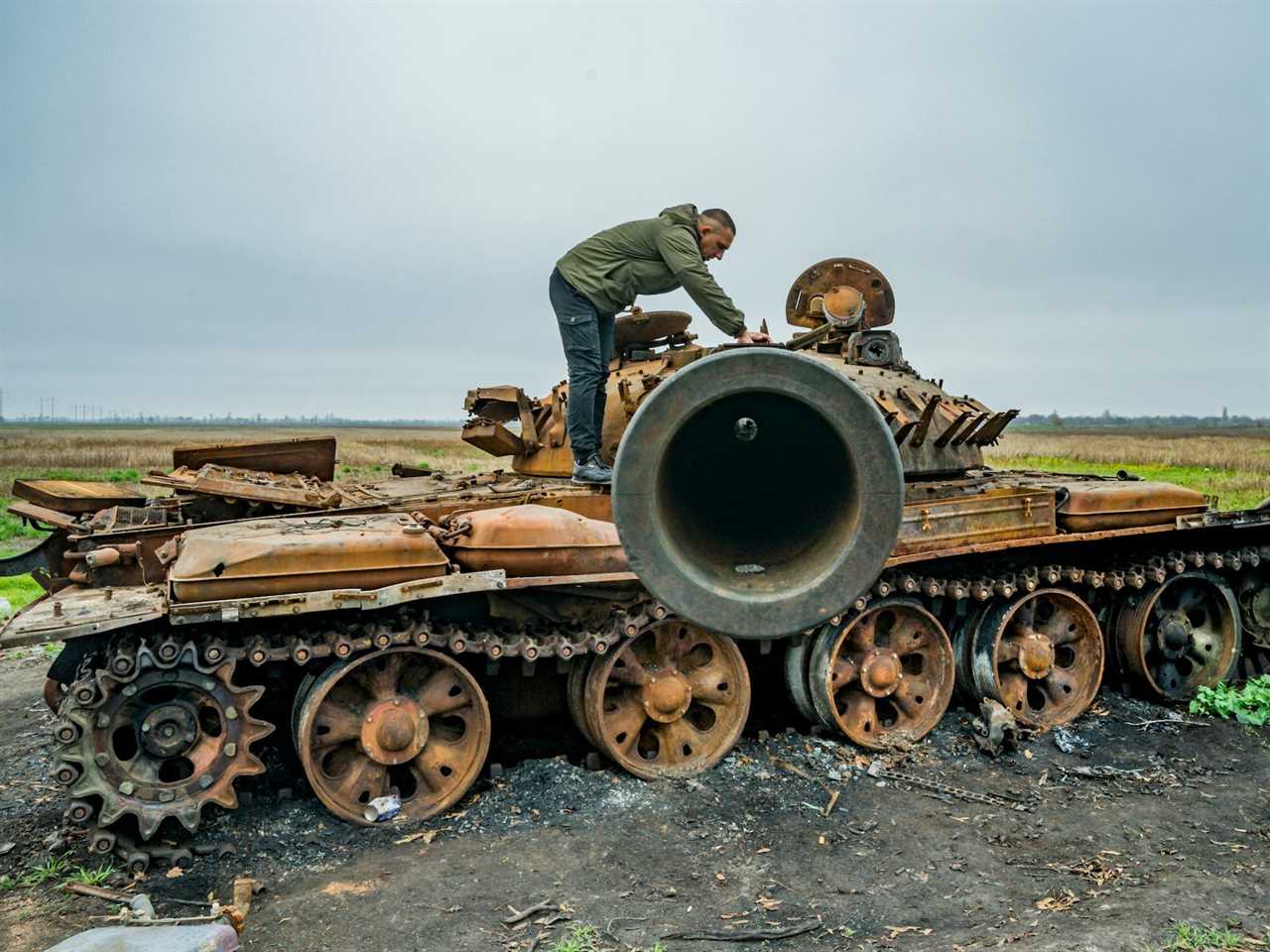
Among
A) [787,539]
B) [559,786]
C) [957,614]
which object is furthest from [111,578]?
[957,614]

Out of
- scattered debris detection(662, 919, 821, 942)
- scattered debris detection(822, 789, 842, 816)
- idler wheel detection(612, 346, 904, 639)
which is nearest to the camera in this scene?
idler wheel detection(612, 346, 904, 639)

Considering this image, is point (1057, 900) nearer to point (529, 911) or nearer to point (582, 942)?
point (582, 942)

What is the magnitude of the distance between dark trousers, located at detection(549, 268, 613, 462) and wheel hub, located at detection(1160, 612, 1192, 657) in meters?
4.95

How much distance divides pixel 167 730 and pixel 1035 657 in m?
5.89

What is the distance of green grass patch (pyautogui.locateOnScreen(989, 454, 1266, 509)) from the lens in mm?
20734

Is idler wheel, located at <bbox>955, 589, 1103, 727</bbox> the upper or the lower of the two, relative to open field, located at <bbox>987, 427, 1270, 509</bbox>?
lower

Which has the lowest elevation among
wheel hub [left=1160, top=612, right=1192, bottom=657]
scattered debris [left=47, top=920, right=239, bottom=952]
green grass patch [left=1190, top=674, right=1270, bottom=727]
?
scattered debris [left=47, top=920, right=239, bottom=952]

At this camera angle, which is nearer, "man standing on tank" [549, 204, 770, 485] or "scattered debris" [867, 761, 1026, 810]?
"man standing on tank" [549, 204, 770, 485]

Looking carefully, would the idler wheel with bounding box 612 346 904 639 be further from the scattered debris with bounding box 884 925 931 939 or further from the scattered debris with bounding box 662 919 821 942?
the scattered debris with bounding box 884 925 931 939

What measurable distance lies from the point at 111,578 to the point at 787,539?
13.4 ft

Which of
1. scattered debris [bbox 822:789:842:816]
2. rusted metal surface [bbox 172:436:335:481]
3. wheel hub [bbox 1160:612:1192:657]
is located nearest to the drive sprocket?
rusted metal surface [bbox 172:436:335:481]

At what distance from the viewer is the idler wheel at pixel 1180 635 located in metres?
8.07

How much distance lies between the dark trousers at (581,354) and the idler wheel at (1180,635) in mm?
4690

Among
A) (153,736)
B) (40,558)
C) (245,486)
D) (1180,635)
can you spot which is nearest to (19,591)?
(40,558)
